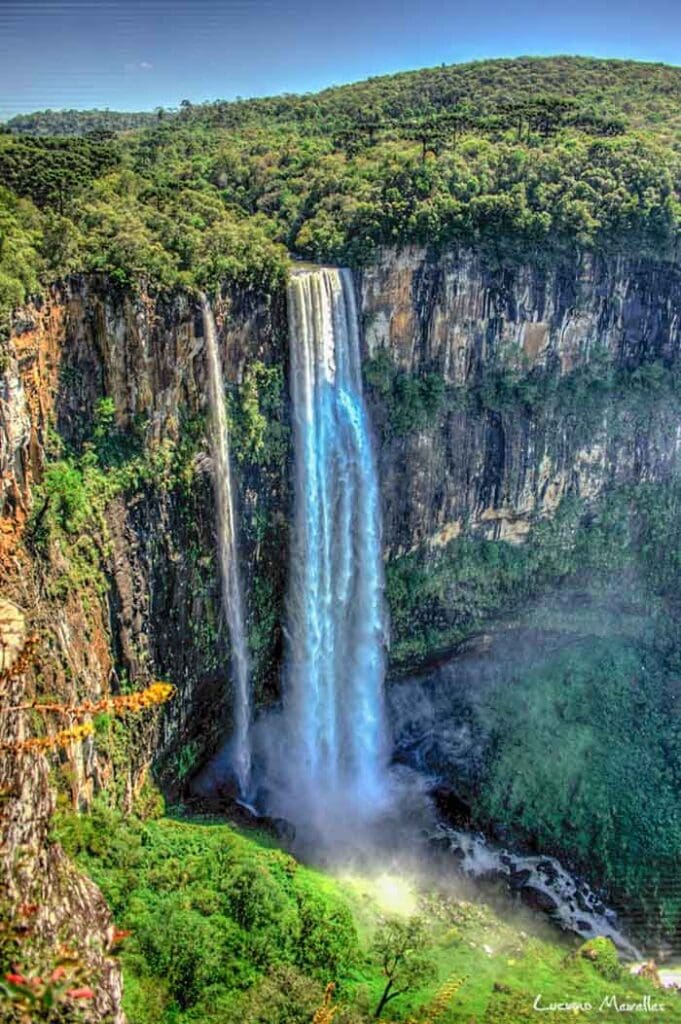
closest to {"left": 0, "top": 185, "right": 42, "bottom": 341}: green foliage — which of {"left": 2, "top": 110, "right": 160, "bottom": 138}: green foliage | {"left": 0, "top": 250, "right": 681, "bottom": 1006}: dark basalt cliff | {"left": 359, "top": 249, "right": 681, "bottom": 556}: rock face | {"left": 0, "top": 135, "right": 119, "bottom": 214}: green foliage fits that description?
{"left": 0, "top": 250, "right": 681, "bottom": 1006}: dark basalt cliff

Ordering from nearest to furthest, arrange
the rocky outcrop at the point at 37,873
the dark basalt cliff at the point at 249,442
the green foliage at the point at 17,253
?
the rocky outcrop at the point at 37,873
the green foliage at the point at 17,253
the dark basalt cliff at the point at 249,442

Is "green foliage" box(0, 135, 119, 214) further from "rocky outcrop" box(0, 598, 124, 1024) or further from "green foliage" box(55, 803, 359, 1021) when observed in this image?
"rocky outcrop" box(0, 598, 124, 1024)

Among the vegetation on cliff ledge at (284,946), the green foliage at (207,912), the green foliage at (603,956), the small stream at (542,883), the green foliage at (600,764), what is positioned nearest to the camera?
the vegetation on cliff ledge at (284,946)

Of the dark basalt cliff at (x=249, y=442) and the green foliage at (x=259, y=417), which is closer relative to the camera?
the dark basalt cliff at (x=249, y=442)

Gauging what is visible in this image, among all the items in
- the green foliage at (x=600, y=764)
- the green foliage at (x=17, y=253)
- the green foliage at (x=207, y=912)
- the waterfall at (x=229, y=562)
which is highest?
the green foliage at (x=17, y=253)

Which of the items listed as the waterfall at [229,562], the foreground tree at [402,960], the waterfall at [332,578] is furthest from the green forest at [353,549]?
the waterfall at [332,578]

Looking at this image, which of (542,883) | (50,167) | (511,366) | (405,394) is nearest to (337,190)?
(405,394)

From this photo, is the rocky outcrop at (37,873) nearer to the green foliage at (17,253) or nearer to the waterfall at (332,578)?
the green foliage at (17,253)

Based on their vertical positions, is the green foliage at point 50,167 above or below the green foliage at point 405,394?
above
